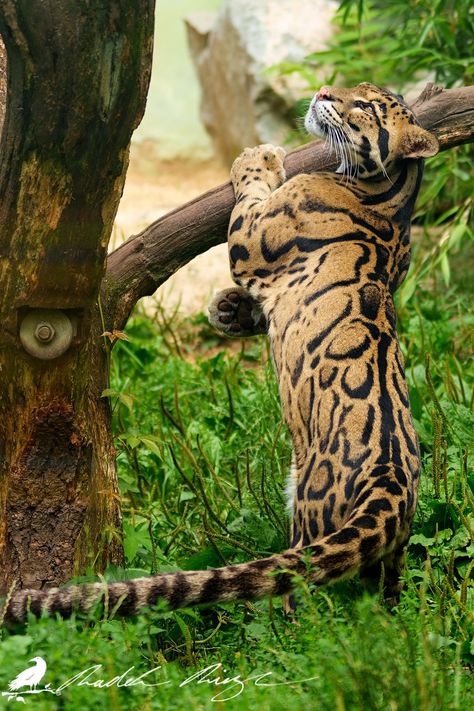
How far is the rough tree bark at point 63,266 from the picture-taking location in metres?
3.42

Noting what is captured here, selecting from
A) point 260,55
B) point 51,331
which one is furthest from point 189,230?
point 260,55

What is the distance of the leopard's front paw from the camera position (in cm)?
529

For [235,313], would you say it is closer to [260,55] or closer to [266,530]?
[266,530]

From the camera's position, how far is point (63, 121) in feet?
11.6

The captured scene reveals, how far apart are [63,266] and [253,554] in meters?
1.66

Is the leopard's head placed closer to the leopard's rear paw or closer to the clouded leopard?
the clouded leopard

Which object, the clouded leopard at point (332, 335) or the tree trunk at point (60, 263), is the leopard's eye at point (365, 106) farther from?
the tree trunk at point (60, 263)

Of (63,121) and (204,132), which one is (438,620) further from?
(204,132)

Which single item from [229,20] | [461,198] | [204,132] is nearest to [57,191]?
[461,198]

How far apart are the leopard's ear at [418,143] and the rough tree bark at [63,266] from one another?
3.97ft

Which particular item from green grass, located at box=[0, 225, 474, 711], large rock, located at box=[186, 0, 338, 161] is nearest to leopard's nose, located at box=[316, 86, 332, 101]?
green grass, located at box=[0, 225, 474, 711]

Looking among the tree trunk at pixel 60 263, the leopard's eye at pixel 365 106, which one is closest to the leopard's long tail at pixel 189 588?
the tree trunk at pixel 60 263

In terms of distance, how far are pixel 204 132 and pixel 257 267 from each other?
11.6 metres

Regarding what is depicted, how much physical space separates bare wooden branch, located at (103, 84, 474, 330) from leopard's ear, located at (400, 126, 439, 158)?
0.25 metres
